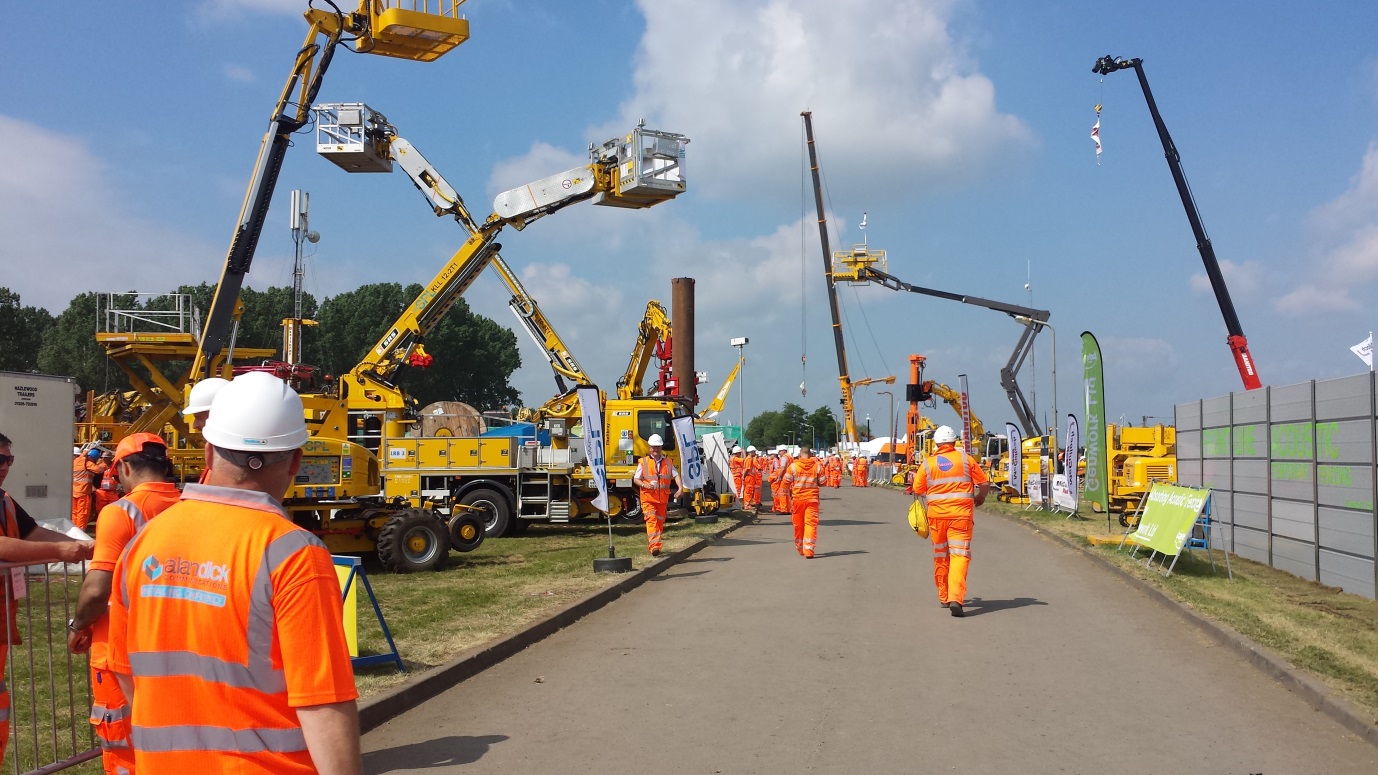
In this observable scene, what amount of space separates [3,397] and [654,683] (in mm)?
9595

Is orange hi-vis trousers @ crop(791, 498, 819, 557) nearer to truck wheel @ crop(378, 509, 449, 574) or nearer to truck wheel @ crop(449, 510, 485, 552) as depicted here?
truck wheel @ crop(449, 510, 485, 552)

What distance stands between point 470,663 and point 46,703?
2996 millimetres

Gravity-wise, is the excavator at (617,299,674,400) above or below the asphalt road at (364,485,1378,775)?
above

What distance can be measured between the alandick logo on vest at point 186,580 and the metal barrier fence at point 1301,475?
1364 centimetres

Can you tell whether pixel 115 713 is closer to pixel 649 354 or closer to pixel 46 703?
pixel 46 703

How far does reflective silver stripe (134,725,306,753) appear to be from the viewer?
255 centimetres

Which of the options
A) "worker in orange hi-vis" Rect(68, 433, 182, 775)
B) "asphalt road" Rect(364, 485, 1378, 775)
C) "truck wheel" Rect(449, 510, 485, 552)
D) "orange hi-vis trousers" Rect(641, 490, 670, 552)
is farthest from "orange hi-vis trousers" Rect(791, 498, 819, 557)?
"worker in orange hi-vis" Rect(68, 433, 182, 775)

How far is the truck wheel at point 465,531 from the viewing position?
18438mm

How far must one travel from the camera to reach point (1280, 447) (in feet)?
52.9

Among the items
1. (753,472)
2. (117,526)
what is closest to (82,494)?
(117,526)

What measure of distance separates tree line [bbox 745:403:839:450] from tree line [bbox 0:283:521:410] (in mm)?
62818

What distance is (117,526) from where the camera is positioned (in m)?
4.62

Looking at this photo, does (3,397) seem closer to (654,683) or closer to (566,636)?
(566,636)

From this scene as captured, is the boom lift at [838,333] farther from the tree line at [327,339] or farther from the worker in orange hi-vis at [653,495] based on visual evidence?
the worker in orange hi-vis at [653,495]
